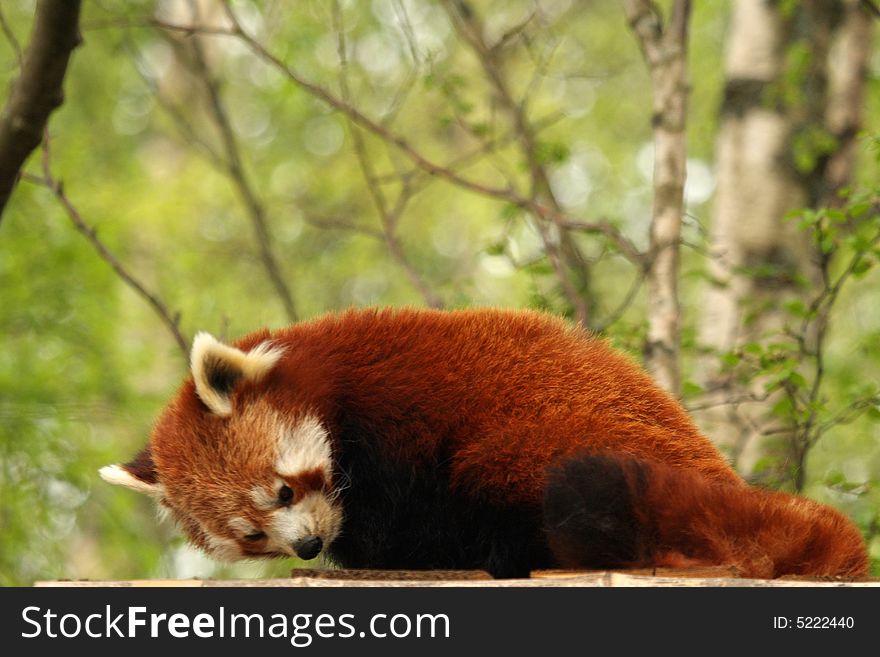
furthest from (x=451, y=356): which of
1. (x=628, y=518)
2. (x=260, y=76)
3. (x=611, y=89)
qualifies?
(x=611, y=89)

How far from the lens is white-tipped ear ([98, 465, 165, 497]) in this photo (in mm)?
2512

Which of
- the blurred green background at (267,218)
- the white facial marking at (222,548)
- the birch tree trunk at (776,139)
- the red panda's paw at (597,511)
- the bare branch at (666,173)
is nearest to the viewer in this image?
the red panda's paw at (597,511)

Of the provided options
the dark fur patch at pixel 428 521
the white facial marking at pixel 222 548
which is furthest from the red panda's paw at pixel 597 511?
the white facial marking at pixel 222 548

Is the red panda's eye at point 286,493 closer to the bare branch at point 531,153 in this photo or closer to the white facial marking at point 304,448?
the white facial marking at point 304,448

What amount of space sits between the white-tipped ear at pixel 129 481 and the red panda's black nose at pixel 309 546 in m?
0.43

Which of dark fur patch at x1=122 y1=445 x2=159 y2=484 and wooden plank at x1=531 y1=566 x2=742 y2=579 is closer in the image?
wooden plank at x1=531 y1=566 x2=742 y2=579

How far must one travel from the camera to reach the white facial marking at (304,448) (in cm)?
224

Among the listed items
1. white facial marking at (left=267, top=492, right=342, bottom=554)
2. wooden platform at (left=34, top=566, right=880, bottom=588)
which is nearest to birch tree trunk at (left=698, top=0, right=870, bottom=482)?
white facial marking at (left=267, top=492, right=342, bottom=554)

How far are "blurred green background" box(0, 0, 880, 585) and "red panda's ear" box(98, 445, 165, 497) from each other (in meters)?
0.34

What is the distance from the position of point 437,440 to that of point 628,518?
0.51m

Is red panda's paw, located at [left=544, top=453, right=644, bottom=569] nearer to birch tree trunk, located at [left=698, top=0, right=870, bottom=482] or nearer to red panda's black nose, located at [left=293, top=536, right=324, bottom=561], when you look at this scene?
red panda's black nose, located at [left=293, top=536, right=324, bottom=561]

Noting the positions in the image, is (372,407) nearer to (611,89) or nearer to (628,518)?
(628,518)

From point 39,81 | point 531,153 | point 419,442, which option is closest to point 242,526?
point 419,442

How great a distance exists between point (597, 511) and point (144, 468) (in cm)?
125
